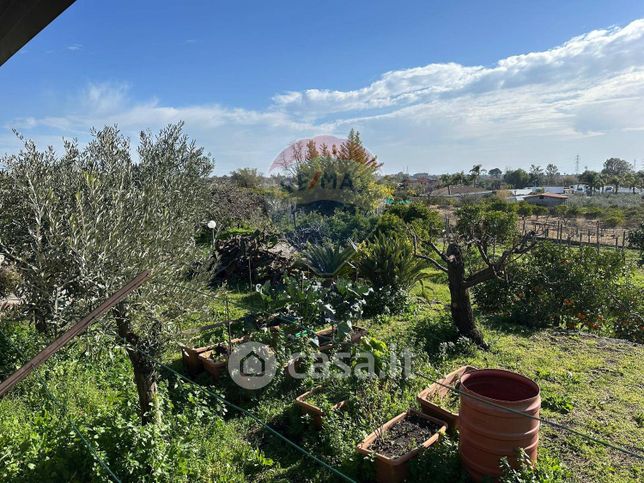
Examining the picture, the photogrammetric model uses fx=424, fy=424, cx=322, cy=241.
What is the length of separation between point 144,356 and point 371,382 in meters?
1.74

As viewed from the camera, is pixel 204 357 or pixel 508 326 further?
pixel 508 326

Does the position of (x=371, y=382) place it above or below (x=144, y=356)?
below

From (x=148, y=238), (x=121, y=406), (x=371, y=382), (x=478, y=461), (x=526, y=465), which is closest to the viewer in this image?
(x=526, y=465)

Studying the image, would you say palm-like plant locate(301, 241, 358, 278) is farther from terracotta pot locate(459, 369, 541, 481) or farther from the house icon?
terracotta pot locate(459, 369, 541, 481)

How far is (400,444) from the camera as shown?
2.83 metres

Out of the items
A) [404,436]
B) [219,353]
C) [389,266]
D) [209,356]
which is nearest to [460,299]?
[389,266]

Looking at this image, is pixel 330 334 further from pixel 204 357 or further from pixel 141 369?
pixel 141 369

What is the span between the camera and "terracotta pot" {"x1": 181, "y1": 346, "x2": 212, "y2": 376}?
4395 mm

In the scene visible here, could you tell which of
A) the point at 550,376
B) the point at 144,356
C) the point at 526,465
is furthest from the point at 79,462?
the point at 550,376

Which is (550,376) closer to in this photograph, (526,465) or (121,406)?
(526,465)

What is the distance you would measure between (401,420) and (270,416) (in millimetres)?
1106

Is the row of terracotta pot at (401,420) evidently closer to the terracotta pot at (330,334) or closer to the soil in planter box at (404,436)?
the soil in planter box at (404,436)

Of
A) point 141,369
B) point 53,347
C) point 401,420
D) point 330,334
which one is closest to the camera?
point 53,347

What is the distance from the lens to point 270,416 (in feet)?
11.6
